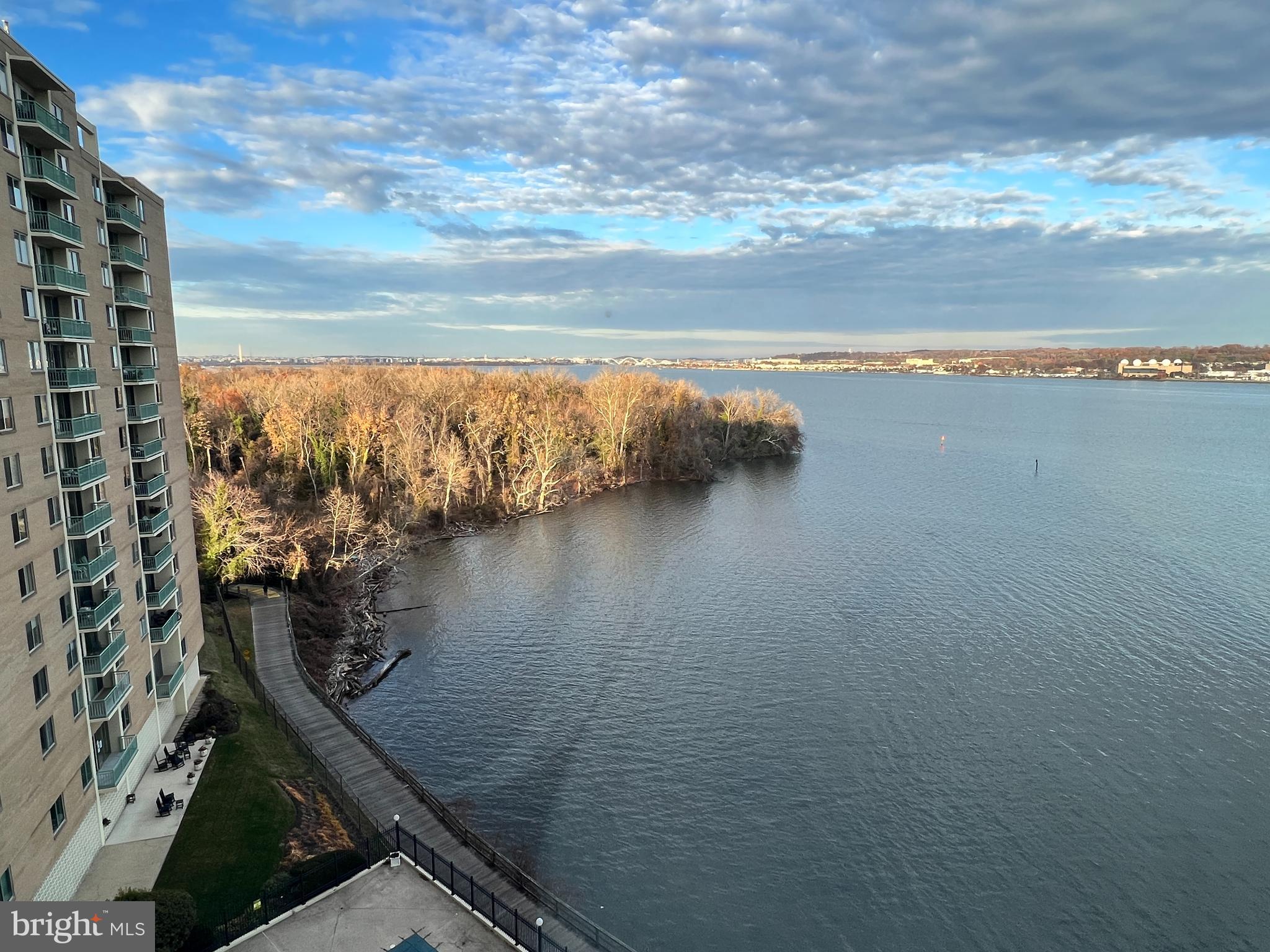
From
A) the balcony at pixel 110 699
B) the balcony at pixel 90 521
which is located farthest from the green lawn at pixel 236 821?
the balcony at pixel 90 521

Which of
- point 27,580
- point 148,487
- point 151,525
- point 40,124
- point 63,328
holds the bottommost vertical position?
point 151,525

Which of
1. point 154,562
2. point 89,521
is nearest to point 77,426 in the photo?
point 89,521

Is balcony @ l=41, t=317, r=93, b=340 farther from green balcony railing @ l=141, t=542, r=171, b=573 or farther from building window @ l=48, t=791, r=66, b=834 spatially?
building window @ l=48, t=791, r=66, b=834

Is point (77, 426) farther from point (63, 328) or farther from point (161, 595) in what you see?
point (161, 595)

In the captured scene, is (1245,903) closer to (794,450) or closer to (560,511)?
(560,511)

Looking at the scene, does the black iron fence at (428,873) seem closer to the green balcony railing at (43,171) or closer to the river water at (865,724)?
the river water at (865,724)
